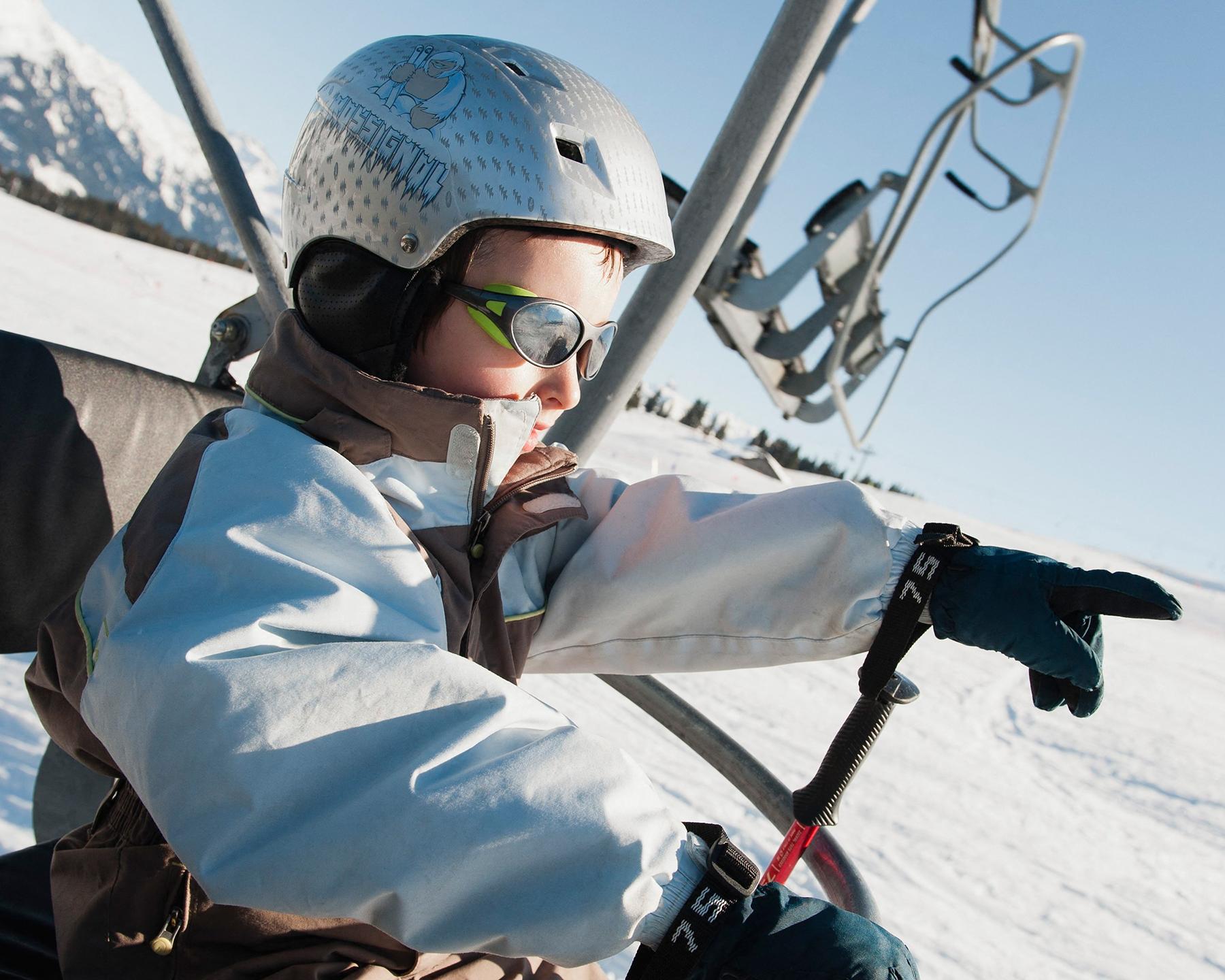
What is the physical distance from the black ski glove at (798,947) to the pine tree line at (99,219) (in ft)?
84.9

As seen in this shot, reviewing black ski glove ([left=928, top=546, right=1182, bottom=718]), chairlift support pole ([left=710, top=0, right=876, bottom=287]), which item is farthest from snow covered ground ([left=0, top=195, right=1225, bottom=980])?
chairlift support pole ([left=710, top=0, right=876, bottom=287])

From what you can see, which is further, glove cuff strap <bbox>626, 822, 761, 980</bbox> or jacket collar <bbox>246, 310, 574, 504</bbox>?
jacket collar <bbox>246, 310, 574, 504</bbox>

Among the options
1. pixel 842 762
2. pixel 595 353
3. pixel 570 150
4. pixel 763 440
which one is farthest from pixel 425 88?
pixel 763 440

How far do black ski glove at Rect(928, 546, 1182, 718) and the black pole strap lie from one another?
0.08ft

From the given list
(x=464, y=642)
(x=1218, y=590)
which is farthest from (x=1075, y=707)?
(x=1218, y=590)

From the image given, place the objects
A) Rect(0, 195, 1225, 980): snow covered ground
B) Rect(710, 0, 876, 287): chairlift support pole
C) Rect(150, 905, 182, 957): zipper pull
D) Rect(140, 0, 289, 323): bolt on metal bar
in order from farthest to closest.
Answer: Rect(0, 195, 1225, 980): snow covered ground
Rect(710, 0, 876, 287): chairlift support pole
Rect(140, 0, 289, 323): bolt on metal bar
Rect(150, 905, 182, 957): zipper pull

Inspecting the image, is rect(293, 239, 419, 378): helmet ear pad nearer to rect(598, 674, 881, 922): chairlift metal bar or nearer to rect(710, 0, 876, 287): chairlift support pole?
rect(598, 674, 881, 922): chairlift metal bar

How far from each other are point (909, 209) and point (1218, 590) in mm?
22563

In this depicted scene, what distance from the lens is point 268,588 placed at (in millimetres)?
1012

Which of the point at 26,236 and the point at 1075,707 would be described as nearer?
the point at 1075,707

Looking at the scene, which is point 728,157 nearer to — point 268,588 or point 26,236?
point 268,588

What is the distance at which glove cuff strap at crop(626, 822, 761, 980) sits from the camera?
947 mm

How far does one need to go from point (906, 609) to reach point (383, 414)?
80cm

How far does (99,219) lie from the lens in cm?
2645
